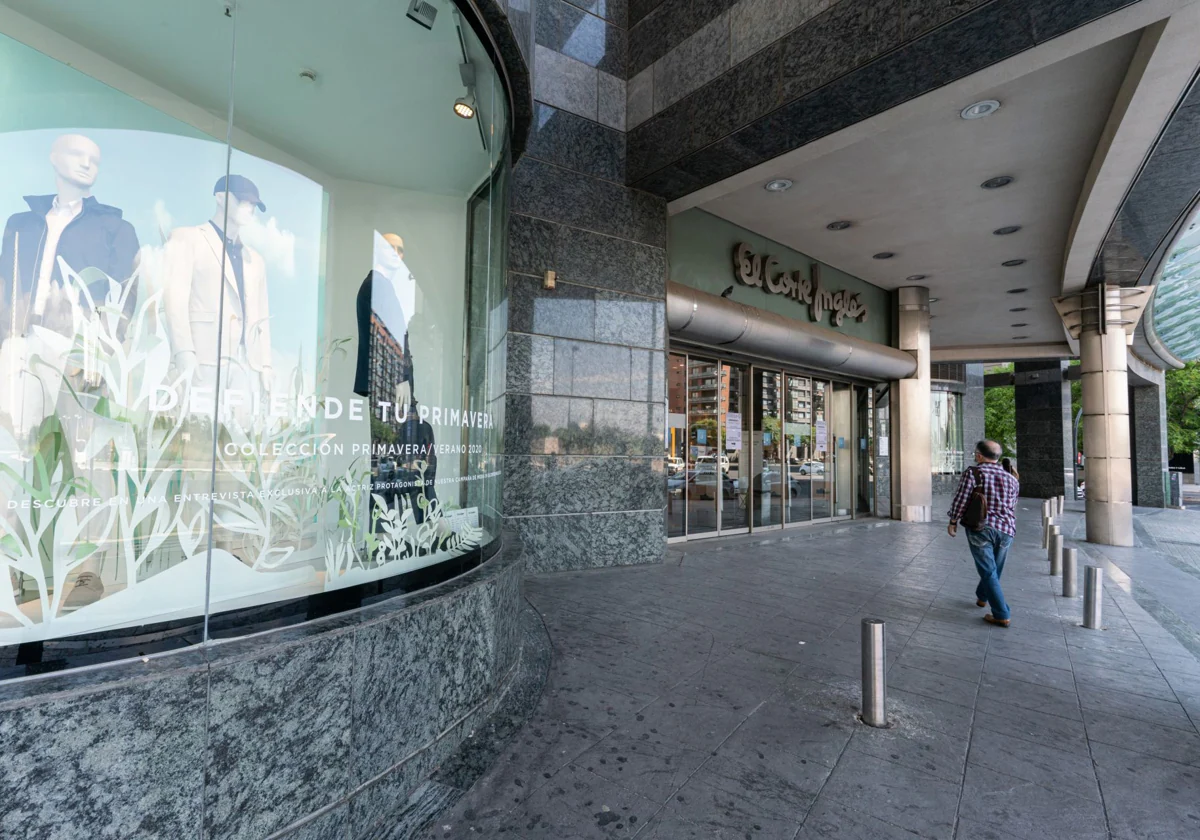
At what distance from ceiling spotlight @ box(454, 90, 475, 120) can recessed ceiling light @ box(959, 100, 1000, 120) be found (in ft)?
20.0

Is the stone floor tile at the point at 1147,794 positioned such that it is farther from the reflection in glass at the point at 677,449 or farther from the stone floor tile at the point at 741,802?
the reflection in glass at the point at 677,449

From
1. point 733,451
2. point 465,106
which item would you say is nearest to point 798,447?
point 733,451

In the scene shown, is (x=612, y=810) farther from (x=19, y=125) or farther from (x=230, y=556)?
(x=19, y=125)

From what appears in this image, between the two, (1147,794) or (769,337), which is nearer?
(1147,794)

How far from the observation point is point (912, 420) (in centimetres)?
1470

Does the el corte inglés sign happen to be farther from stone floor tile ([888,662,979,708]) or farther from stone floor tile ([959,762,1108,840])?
stone floor tile ([959,762,1108,840])

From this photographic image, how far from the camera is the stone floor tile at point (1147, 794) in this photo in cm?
284

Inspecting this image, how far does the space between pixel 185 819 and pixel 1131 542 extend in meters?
15.4

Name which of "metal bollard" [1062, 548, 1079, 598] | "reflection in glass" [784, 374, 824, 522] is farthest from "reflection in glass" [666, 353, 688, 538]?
Answer: "metal bollard" [1062, 548, 1079, 598]

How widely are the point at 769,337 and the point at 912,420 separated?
608cm

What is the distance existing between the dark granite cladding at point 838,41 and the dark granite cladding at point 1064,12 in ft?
3.25

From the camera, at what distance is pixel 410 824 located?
2.73 metres

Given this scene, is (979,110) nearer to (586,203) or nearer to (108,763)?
(586,203)

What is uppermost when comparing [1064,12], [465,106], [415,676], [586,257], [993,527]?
[1064,12]
